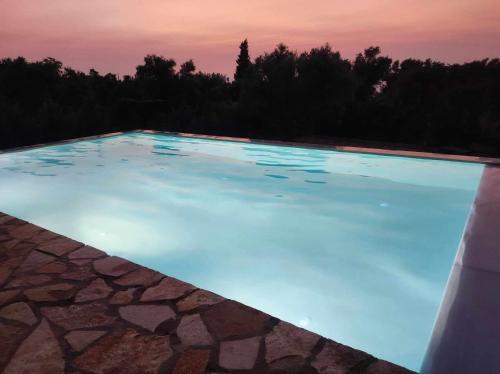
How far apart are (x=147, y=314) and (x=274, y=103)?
19.4m

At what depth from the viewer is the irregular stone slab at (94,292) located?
6.75 ft

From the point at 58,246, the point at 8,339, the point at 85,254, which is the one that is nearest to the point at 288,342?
the point at 8,339

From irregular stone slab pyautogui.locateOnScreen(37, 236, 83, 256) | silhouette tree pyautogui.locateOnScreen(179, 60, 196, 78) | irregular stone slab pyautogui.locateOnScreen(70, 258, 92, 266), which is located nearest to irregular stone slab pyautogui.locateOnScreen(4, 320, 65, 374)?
irregular stone slab pyautogui.locateOnScreen(70, 258, 92, 266)

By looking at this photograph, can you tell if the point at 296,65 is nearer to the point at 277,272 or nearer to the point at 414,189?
the point at 414,189

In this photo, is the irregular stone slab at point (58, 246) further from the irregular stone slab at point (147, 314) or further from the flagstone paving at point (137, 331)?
the irregular stone slab at point (147, 314)

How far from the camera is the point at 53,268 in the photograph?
2.39 meters

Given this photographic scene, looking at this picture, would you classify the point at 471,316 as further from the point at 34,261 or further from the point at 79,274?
the point at 34,261

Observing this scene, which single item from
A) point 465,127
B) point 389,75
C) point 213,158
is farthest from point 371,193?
point 389,75

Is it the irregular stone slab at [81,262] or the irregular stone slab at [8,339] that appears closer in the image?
the irregular stone slab at [8,339]

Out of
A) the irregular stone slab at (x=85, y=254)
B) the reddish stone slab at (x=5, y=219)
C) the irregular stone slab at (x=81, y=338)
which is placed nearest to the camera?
the irregular stone slab at (x=81, y=338)

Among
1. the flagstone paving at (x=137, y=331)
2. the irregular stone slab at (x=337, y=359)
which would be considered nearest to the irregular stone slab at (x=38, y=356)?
the flagstone paving at (x=137, y=331)

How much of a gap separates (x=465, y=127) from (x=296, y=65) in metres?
9.69

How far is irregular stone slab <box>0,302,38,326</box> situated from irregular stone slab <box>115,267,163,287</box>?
0.48 meters

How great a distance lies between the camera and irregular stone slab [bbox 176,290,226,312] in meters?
1.99
